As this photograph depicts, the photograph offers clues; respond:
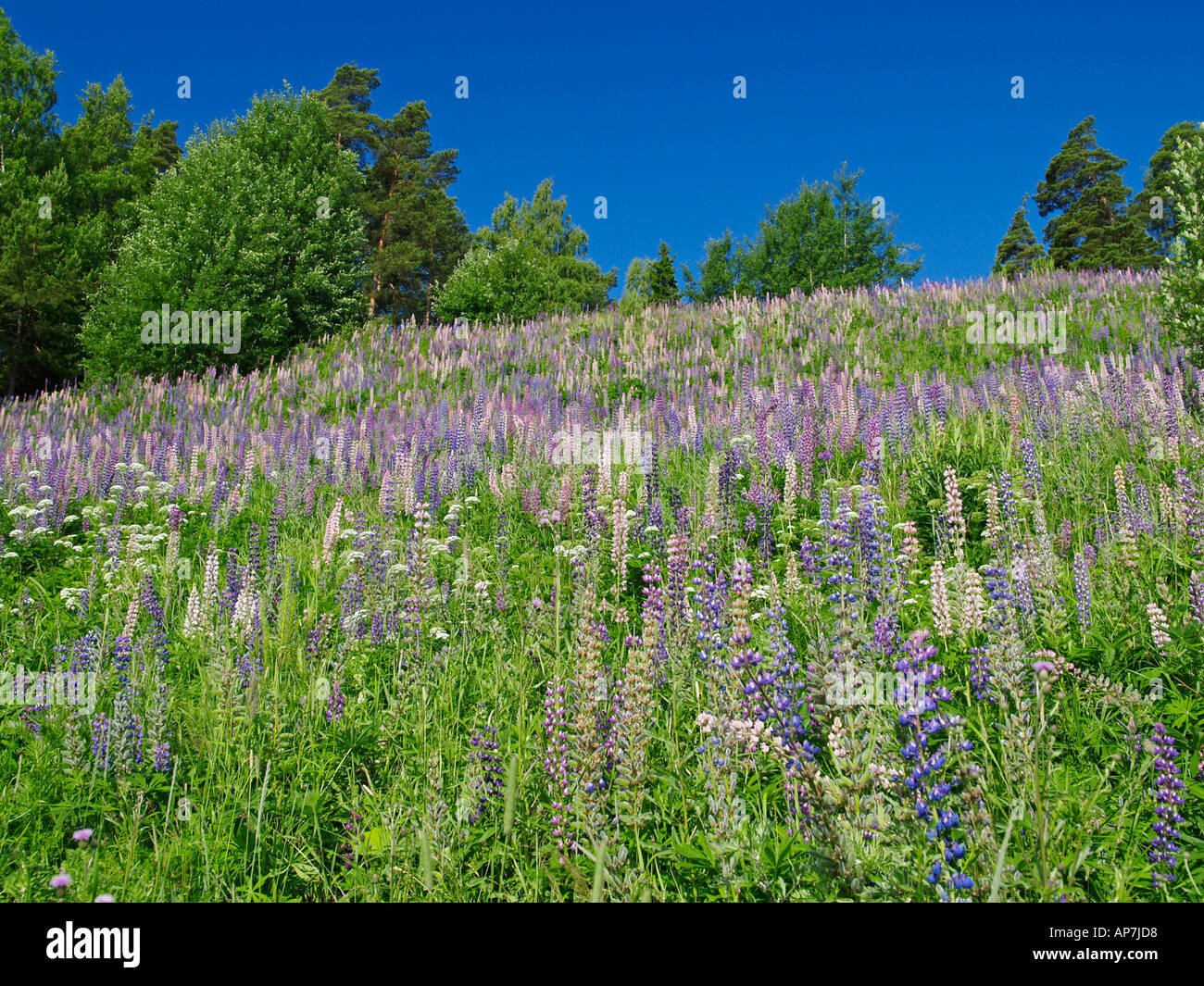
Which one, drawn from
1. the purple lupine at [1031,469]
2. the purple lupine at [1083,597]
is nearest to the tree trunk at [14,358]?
the purple lupine at [1031,469]

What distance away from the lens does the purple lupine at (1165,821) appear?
77.0 inches

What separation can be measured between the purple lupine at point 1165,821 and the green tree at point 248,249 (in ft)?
61.4

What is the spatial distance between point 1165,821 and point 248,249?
76.6 feet

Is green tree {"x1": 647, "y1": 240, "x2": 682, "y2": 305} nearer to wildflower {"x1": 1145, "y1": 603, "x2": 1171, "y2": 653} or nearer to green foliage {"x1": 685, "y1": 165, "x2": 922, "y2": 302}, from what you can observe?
green foliage {"x1": 685, "y1": 165, "x2": 922, "y2": 302}

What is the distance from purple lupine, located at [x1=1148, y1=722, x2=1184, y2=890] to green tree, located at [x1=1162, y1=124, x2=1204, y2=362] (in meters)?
7.63

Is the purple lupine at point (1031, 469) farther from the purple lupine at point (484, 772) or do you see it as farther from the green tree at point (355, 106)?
the green tree at point (355, 106)

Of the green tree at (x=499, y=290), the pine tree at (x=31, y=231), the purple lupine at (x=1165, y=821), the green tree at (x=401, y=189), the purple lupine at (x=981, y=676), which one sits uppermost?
the green tree at (x=401, y=189)

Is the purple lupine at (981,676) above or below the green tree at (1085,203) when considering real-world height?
below

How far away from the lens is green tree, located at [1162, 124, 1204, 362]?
7.56 meters

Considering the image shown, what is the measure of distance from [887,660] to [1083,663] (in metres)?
1.14

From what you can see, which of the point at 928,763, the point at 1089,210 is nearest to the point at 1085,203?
the point at 1089,210
